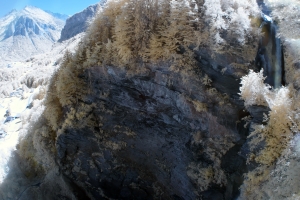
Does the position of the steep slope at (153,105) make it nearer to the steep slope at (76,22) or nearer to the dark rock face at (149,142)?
the dark rock face at (149,142)

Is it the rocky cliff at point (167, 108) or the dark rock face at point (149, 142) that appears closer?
the rocky cliff at point (167, 108)

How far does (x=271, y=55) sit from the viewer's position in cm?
699

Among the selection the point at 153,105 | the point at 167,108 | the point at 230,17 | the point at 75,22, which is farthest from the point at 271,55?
the point at 75,22

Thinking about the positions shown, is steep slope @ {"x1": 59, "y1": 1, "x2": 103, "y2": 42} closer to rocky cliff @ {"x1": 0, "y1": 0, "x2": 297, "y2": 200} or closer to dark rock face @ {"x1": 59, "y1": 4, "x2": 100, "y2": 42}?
dark rock face @ {"x1": 59, "y1": 4, "x2": 100, "y2": 42}

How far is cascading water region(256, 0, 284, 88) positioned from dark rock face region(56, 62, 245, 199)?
1273mm

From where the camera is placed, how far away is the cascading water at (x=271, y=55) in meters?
6.64

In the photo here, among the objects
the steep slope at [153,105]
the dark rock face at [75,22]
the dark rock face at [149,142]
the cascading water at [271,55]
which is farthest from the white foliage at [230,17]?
the dark rock face at [75,22]

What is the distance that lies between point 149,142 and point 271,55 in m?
4.63

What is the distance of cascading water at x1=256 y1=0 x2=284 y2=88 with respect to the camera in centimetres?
664

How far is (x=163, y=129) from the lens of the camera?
8227 mm

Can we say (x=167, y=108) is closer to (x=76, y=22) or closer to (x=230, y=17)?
(x=230, y=17)

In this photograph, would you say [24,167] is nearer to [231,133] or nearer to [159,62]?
[159,62]

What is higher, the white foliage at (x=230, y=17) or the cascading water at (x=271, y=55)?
the white foliage at (x=230, y=17)

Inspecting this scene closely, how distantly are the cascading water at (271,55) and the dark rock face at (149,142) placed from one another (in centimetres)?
127
